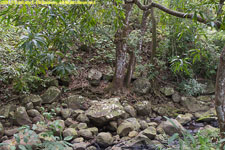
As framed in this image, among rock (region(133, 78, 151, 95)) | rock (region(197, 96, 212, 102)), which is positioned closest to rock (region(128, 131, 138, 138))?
rock (region(133, 78, 151, 95))

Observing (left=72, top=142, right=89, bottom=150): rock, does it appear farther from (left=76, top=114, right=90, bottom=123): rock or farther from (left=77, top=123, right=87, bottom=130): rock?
(left=76, top=114, right=90, bottom=123): rock

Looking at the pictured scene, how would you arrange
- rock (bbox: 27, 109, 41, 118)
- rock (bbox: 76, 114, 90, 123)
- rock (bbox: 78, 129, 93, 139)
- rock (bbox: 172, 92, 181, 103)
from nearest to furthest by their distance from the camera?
rock (bbox: 78, 129, 93, 139) < rock (bbox: 27, 109, 41, 118) < rock (bbox: 76, 114, 90, 123) < rock (bbox: 172, 92, 181, 103)

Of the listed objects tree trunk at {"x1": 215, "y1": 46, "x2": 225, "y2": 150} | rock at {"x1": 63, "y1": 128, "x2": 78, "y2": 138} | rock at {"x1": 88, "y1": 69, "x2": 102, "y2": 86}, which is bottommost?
rock at {"x1": 63, "y1": 128, "x2": 78, "y2": 138}

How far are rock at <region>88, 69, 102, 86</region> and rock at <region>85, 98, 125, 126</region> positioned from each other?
1050mm

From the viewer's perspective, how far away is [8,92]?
4602 millimetres

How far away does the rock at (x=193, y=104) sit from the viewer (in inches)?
233

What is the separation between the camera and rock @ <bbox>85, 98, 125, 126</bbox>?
14.4 feet

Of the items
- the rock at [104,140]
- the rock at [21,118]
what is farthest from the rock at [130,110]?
the rock at [21,118]

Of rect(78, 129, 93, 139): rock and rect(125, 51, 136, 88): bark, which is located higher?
rect(125, 51, 136, 88): bark

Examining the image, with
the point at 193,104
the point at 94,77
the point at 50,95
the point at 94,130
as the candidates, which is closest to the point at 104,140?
the point at 94,130

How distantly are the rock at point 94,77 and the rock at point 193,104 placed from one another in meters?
2.72

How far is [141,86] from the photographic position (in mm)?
6000

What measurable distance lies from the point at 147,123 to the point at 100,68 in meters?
2.38

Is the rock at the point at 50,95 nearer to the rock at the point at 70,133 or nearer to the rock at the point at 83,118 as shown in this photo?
the rock at the point at 83,118
